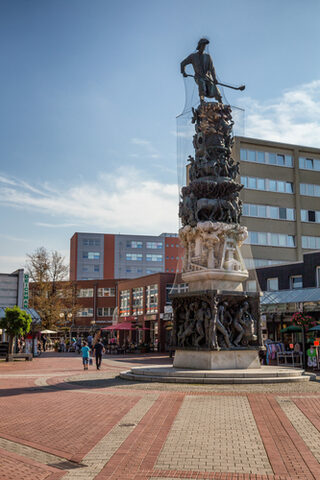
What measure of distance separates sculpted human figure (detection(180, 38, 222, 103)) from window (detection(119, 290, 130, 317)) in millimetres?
38605

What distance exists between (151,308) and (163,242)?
5436 cm

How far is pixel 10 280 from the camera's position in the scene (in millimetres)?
41094

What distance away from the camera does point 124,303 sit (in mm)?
59469

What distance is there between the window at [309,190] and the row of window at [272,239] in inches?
178

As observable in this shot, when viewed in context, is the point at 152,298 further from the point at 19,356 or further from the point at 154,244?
the point at 154,244

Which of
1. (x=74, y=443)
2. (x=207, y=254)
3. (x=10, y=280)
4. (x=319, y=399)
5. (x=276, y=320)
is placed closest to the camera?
(x=74, y=443)

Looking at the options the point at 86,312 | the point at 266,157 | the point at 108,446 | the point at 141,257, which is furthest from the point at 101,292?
the point at 108,446

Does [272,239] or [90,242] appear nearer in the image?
[272,239]

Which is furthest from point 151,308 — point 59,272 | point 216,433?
point 216,433

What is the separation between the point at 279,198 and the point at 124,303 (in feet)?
72.1

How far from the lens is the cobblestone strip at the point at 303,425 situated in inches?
316

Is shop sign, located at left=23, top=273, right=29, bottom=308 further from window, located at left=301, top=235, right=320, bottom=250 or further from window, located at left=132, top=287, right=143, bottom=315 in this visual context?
window, located at left=301, top=235, right=320, bottom=250

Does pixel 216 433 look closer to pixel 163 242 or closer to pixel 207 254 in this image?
pixel 207 254

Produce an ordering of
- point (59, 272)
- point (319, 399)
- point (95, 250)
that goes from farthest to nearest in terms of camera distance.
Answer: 1. point (95, 250)
2. point (59, 272)
3. point (319, 399)
